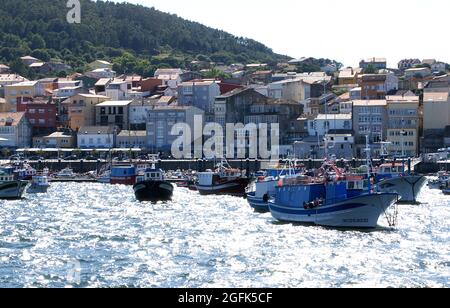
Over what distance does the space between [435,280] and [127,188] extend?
190 ft

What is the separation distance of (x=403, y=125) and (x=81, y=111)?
3751cm

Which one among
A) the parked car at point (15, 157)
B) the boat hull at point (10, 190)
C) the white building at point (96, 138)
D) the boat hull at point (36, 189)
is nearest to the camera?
the boat hull at point (10, 190)

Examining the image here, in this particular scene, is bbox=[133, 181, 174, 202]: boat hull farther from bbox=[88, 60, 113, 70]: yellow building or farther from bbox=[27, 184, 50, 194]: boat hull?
bbox=[88, 60, 113, 70]: yellow building

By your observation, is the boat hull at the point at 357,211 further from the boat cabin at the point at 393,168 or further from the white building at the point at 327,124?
the white building at the point at 327,124

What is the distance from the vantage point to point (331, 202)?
4656cm

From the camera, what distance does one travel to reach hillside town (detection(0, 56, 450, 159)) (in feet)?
363

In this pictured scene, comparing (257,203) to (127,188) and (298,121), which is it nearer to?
(127,188)

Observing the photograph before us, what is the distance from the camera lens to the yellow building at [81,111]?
129 m

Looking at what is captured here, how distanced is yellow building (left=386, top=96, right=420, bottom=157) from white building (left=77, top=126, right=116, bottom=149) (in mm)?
29325

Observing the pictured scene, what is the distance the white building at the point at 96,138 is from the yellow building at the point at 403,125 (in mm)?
29325

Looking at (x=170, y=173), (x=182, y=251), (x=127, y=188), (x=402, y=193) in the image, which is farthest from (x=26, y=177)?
(x=182, y=251)

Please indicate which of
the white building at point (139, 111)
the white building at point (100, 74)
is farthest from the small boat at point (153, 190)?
the white building at point (100, 74)

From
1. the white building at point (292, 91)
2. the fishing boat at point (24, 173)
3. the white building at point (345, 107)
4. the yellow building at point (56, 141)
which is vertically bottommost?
the fishing boat at point (24, 173)

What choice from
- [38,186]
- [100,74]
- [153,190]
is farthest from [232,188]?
[100,74]
